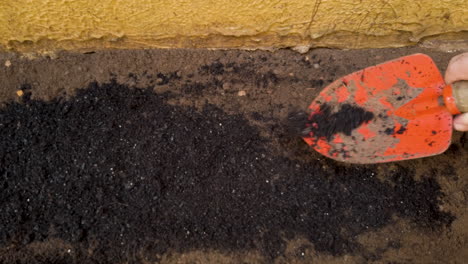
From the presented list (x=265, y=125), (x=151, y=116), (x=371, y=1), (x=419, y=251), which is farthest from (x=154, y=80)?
(x=419, y=251)

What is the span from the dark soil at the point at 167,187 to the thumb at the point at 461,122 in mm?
305

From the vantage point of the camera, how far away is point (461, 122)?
1.55 meters

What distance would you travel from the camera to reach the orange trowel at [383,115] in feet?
5.31

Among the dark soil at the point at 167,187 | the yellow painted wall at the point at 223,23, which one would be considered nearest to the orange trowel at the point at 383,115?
the dark soil at the point at 167,187

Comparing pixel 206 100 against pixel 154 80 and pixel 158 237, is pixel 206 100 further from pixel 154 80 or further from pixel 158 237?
pixel 158 237

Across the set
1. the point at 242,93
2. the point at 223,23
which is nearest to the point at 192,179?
the point at 242,93

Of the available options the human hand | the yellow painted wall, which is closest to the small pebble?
the yellow painted wall

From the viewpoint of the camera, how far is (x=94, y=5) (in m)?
1.74

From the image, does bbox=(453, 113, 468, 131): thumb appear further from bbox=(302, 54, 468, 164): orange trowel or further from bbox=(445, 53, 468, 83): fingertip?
Answer: bbox=(445, 53, 468, 83): fingertip

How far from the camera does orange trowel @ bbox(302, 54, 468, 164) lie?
1617 mm

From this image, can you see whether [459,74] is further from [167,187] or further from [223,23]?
[167,187]

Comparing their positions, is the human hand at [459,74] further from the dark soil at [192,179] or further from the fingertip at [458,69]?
the dark soil at [192,179]

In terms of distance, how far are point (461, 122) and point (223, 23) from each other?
1.17 meters

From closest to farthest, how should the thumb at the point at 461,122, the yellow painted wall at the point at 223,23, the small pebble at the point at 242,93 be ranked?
the thumb at the point at 461,122 < the yellow painted wall at the point at 223,23 < the small pebble at the point at 242,93
